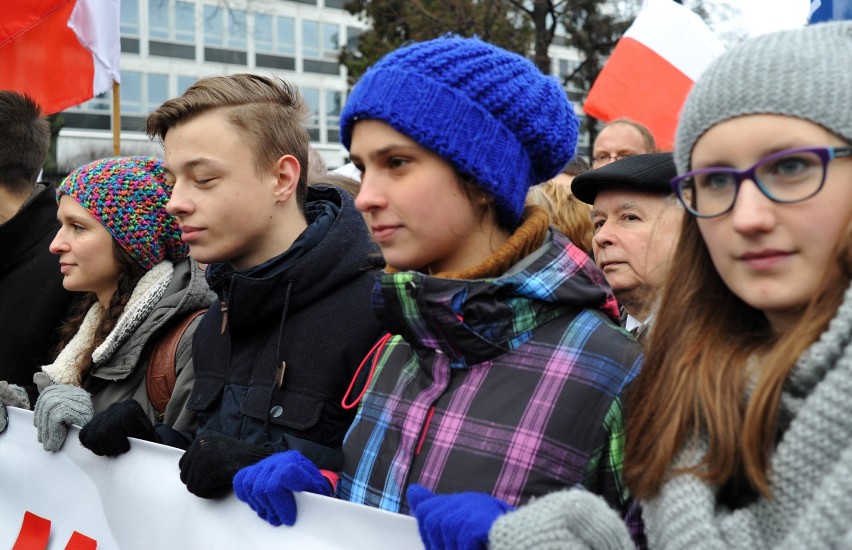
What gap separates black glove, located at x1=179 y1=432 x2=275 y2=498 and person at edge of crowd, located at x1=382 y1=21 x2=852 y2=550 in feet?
2.56

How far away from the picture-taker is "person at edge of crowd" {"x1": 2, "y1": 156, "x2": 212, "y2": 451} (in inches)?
126

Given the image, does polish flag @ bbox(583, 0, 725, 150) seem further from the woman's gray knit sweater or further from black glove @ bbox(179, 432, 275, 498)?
the woman's gray knit sweater

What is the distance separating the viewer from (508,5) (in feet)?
56.4

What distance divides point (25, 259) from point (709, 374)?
336cm

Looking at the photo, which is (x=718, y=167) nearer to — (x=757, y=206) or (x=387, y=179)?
(x=757, y=206)

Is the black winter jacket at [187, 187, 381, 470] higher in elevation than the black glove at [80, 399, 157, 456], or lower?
higher

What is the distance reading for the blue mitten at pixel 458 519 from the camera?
1.57 m

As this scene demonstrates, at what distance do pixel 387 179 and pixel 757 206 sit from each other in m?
0.88

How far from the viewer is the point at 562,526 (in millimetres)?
1495

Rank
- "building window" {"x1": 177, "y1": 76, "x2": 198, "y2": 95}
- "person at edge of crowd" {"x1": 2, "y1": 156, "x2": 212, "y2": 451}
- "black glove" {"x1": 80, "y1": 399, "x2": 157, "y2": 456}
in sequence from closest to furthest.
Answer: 1. "black glove" {"x1": 80, "y1": 399, "x2": 157, "y2": 456}
2. "person at edge of crowd" {"x1": 2, "y1": 156, "x2": 212, "y2": 451}
3. "building window" {"x1": 177, "y1": 76, "x2": 198, "y2": 95}

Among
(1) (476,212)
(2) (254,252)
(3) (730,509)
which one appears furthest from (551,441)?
(2) (254,252)

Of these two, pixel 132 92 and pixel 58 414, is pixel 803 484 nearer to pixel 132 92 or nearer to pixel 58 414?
pixel 58 414

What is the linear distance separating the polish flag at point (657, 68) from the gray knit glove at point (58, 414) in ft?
14.7

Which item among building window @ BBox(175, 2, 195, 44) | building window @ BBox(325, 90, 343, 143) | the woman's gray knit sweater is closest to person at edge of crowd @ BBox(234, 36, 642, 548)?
the woman's gray knit sweater
